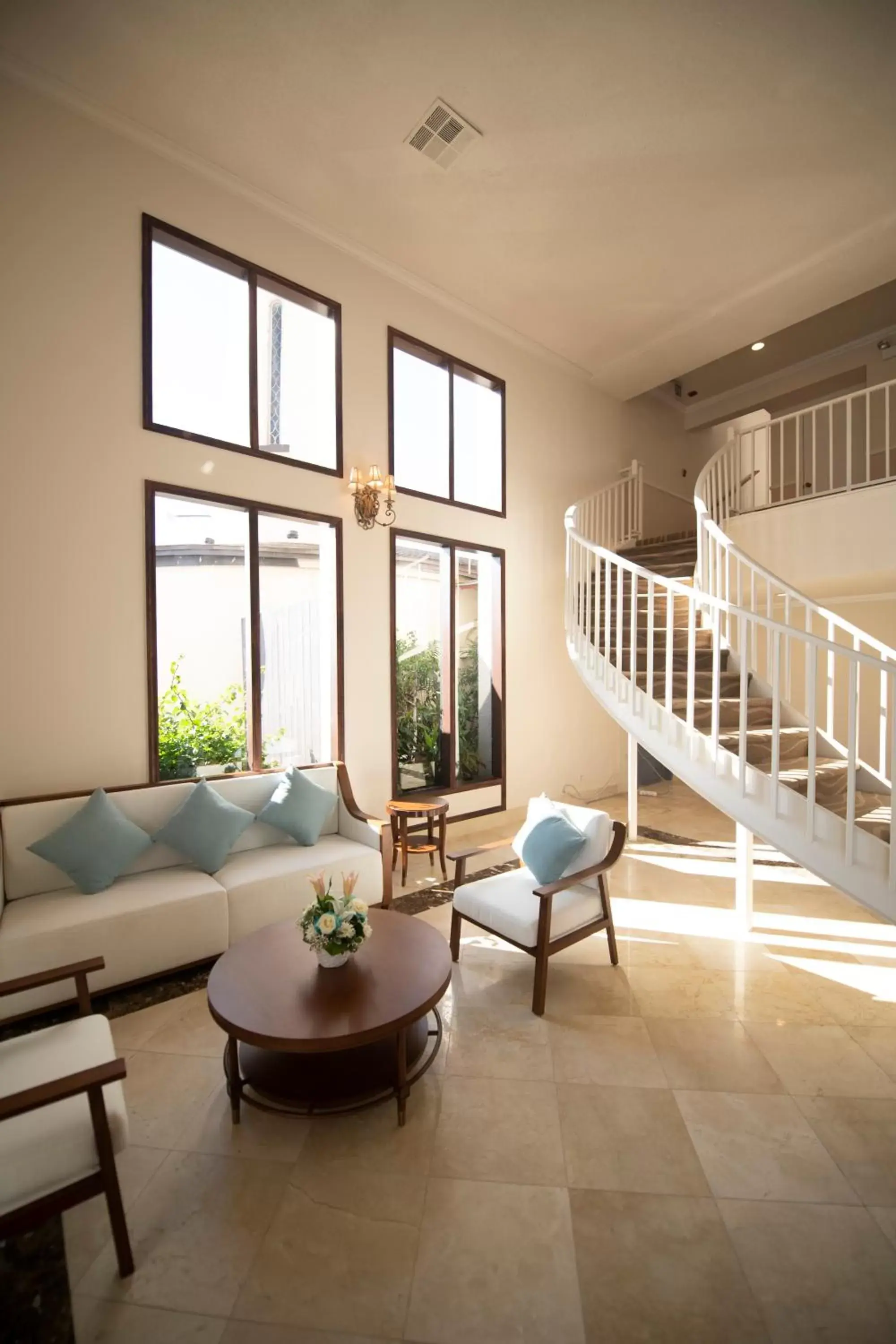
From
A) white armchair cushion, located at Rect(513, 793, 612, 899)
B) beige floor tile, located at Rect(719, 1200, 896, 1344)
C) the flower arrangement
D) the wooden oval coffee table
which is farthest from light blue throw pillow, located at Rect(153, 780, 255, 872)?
beige floor tile, located at Rect(719, 1200, 896, 1344)

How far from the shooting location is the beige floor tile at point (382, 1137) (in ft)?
6.41

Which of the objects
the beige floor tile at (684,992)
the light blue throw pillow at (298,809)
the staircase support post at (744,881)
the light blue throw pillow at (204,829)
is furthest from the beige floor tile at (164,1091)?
the staircase support post at (744,881)

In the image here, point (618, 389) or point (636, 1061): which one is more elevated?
point (618, 389)

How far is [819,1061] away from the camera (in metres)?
2.44

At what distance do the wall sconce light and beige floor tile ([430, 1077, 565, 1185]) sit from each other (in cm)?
375

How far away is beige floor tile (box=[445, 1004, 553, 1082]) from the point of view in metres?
2.38

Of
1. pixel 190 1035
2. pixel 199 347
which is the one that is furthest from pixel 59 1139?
pixel 199 347

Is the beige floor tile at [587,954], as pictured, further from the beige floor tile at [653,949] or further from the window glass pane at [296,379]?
the window glass pane at [296,379]

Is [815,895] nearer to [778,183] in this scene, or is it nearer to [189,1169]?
[189,1169]

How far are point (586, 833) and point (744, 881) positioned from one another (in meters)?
1.25

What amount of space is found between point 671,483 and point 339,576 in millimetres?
5976

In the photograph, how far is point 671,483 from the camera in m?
8.53

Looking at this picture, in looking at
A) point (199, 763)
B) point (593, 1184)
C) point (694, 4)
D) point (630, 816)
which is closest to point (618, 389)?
point (694, 4)

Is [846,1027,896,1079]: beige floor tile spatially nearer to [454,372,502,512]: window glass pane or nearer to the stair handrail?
the stair handrail
